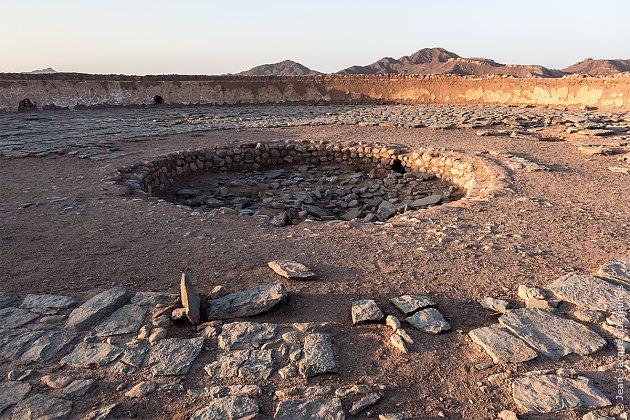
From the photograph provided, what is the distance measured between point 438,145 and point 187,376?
7.92 m

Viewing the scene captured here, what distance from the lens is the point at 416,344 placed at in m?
2.56

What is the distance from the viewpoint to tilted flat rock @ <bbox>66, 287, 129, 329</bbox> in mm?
2803

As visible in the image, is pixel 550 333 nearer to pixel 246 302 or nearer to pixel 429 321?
pixel 429 321

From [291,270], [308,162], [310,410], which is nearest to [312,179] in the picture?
[308,162]

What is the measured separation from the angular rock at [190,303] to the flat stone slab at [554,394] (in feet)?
6.50

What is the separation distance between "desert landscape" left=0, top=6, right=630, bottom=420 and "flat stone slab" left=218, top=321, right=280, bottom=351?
0.01m

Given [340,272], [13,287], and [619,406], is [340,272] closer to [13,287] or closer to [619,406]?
[619,406]

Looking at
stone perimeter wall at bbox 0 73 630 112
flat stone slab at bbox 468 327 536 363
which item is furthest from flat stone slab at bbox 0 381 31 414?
stone perimeter wall at bbox 0 73 630 112

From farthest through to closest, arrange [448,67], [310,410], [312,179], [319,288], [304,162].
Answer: [448,67] < [304,162] < [312,179] < [319,288] < [310,410]

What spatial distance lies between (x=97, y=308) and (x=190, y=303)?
2.34 ft

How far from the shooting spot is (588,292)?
3033 mm

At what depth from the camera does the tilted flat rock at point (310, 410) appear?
6.65ft

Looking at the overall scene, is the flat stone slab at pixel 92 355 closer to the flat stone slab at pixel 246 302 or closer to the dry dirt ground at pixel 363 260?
the dry dirt ground at pixel 363 260

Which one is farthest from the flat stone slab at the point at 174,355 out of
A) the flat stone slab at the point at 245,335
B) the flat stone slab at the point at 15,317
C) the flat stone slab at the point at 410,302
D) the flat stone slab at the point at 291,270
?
the flat stone slab at the point at 410,302
